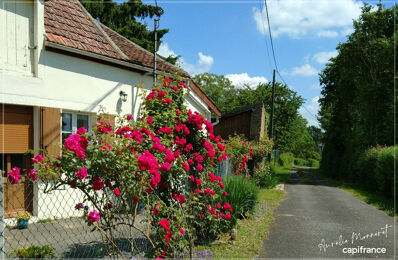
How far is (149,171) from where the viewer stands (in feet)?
10.2

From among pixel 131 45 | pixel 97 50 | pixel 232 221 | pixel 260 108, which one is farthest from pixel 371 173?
pixel 97 50

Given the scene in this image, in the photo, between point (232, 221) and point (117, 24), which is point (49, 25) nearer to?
point (232, 221)

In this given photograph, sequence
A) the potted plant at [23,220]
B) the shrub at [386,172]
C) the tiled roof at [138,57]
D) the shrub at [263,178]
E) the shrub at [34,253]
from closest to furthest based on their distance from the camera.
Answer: the shrub at [34,253]
the potted plant at [23,220]
the tiled roof at [138,57]
the shrub at [386,172]
the shrub at [263,178]

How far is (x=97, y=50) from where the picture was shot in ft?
25.3

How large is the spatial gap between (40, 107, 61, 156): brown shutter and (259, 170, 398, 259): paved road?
4894 millimetres

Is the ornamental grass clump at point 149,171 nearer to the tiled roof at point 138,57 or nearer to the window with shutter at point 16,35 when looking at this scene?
the window with shutter at point 16,35

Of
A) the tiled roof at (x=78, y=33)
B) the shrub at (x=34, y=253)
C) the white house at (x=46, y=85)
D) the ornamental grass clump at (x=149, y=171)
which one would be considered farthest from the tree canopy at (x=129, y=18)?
the shrub at (x=34, y=253)

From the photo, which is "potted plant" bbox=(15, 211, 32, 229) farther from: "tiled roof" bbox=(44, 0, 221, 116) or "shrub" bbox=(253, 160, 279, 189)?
A: "shrub" bbox=(253, 160, 279, 189)

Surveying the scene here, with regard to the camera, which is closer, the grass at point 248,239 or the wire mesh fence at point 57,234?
the wire mesh fence at point 57,234

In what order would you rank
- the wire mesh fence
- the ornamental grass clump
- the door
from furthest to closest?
the door
the wire mesh fence
the ornamental grass clump

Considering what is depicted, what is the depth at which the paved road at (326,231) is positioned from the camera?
5.35 metres

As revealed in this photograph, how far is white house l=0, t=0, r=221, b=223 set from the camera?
238 inches

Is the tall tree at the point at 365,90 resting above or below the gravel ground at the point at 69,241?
above

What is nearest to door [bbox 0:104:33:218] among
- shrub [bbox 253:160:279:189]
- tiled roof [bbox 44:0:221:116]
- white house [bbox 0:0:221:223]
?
white house [bbox 0:0:221:223]
